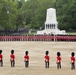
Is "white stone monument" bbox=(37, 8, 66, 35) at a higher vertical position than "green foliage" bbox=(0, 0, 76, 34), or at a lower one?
lower

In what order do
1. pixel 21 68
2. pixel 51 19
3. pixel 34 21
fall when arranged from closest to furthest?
1. pixel 21 68
2. pixel 51 19
3. pixel 34 21

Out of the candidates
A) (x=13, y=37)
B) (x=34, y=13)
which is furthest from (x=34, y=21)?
(x=13, y=37)

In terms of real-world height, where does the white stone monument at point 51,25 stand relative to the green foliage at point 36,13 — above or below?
below

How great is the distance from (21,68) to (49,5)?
228 feet

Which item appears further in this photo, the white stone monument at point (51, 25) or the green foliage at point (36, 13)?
the green foliage at point (36, 13)

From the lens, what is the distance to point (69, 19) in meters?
77.6

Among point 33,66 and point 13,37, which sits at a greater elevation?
point 13,37

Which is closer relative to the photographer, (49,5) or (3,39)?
(3,39)

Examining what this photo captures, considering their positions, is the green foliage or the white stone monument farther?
the green foliage

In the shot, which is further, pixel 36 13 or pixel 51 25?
pixel 36 13

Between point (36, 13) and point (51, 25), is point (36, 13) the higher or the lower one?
the higher one

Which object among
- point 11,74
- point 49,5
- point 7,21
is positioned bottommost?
point 11,74

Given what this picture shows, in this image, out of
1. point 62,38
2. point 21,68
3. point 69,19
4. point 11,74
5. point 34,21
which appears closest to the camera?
point 11,74

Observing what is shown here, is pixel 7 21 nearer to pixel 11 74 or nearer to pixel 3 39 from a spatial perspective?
pixel 3 39
